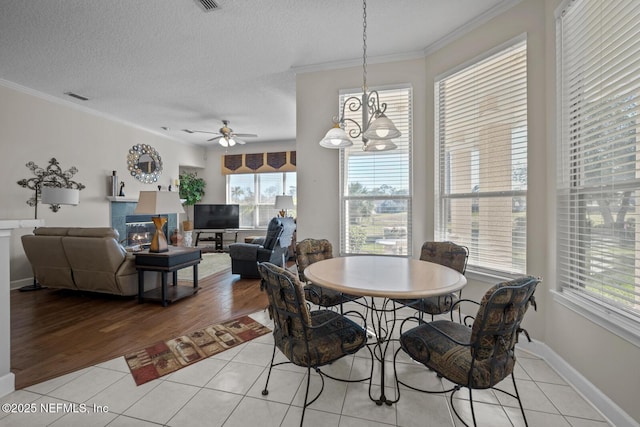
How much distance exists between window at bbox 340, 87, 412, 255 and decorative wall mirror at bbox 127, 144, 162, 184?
4985mm

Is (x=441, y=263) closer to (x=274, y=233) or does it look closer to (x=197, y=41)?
(x=274, y=233)

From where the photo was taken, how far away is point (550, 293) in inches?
83.1

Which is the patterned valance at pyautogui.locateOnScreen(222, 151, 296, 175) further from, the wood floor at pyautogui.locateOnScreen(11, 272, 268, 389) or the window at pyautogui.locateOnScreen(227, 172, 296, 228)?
the wood floor at pyautogui.locateOnScreen(11, 272, 268, 389)

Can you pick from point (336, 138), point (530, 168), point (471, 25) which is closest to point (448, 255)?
point (530, 168)

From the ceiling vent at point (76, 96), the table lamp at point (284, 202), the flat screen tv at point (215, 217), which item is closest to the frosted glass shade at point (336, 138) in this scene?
the table lamp at point (284, 202)

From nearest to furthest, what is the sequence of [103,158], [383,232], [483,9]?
[483,9] → [383,232] → [103,158]

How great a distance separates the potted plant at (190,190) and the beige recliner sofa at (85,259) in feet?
12.6

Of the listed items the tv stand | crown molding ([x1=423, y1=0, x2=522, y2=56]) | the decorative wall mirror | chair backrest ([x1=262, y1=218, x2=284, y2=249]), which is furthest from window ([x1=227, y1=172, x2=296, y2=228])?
crown molding ([x1=423, y1=0, x2=522, y2=56])

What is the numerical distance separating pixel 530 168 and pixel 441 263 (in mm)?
1060

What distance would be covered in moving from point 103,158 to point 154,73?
8.44 ft

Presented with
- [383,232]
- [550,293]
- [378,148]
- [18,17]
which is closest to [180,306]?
[383,232]

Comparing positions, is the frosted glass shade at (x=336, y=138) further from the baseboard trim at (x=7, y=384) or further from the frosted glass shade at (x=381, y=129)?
the baseboard trim at (x=7, y=384)

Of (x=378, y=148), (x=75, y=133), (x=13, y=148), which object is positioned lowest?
(x=378, y=148)

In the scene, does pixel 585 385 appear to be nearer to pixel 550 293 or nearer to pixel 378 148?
pixel 550 293
